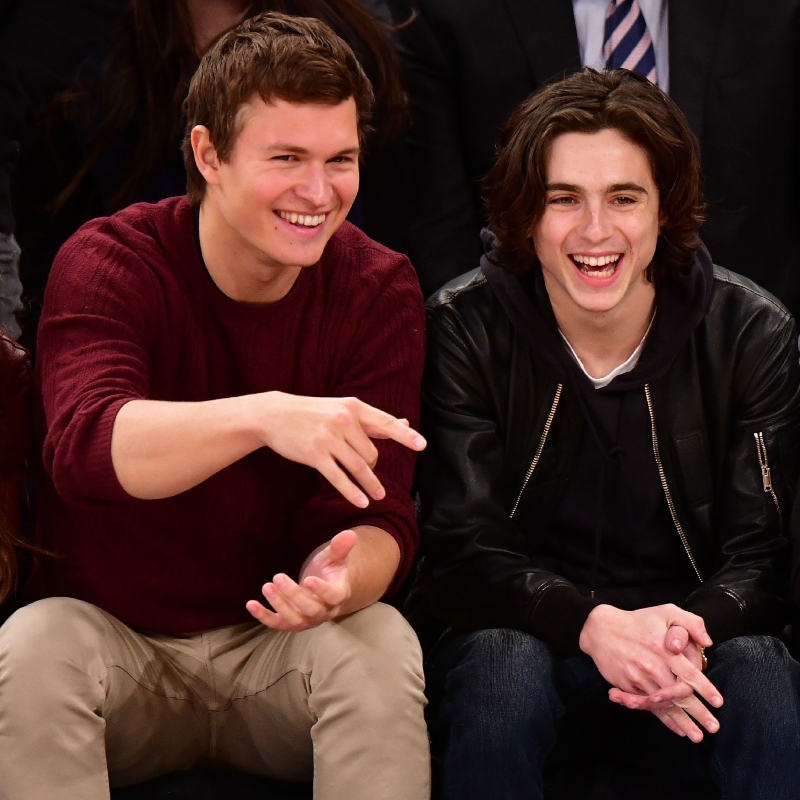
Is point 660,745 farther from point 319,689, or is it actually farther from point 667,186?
point 667,186

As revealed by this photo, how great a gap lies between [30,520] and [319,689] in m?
0.63

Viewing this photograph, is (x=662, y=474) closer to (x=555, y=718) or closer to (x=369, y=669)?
(x=555, y=718)

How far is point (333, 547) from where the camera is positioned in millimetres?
1907

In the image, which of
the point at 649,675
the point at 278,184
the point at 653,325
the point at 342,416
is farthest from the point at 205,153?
the point at 649,675

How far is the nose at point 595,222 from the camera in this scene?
2207 mm

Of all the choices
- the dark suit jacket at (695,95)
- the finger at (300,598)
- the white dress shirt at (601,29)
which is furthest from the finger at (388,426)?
the white dress shirt at (601,29)

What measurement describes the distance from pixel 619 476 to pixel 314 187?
0.70 m

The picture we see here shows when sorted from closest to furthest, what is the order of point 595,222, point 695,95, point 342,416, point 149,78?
point 342,416
point 595,222
point 149,78
point 695,95

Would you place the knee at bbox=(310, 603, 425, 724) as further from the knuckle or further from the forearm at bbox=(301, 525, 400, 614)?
the knuckle

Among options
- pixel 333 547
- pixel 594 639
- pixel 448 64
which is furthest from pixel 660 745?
pixel 448 64

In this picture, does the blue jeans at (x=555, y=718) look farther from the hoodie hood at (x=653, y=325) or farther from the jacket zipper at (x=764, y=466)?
the hoodie hood at (x=653, y=325)

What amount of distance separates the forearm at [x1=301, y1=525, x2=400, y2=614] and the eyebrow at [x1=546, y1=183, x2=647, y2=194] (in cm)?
64

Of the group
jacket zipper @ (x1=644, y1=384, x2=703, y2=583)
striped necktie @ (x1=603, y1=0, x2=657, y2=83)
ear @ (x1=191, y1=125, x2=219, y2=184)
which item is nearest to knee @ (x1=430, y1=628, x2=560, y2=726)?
jacket zipper @ (x1=644, y1=384, x2=703, y2=583)

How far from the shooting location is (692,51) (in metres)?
2.74
